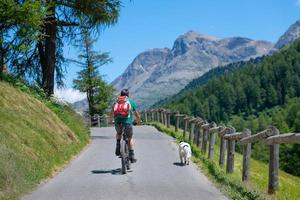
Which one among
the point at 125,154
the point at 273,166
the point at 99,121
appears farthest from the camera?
the point at 99,121

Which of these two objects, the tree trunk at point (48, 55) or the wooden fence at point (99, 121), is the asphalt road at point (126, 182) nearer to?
the tree trunk at point (48, 55)

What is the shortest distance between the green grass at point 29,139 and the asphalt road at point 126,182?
0.35 m

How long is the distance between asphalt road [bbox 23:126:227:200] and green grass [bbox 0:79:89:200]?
1.14 ft

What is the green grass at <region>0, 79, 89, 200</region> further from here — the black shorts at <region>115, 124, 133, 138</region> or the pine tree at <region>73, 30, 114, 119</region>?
the pine tree at <region>73, 30, 114, 119</region>

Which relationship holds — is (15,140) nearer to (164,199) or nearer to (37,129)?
(37,129)

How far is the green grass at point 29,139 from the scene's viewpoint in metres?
10.3


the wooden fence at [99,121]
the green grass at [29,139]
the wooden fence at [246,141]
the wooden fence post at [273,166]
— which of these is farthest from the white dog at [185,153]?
the wooden fence at [99,121]

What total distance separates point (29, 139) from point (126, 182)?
356 cm

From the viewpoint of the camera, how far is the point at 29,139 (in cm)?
1391

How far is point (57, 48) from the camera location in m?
25.0

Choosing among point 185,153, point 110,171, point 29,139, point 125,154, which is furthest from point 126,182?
point 185,153

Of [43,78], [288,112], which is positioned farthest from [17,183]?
[288,112]

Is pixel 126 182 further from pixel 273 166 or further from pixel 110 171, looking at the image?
pixel 273 166

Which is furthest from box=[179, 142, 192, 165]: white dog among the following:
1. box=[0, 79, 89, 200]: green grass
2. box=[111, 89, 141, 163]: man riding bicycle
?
box=[0, 79, 89, 200]: green grass
